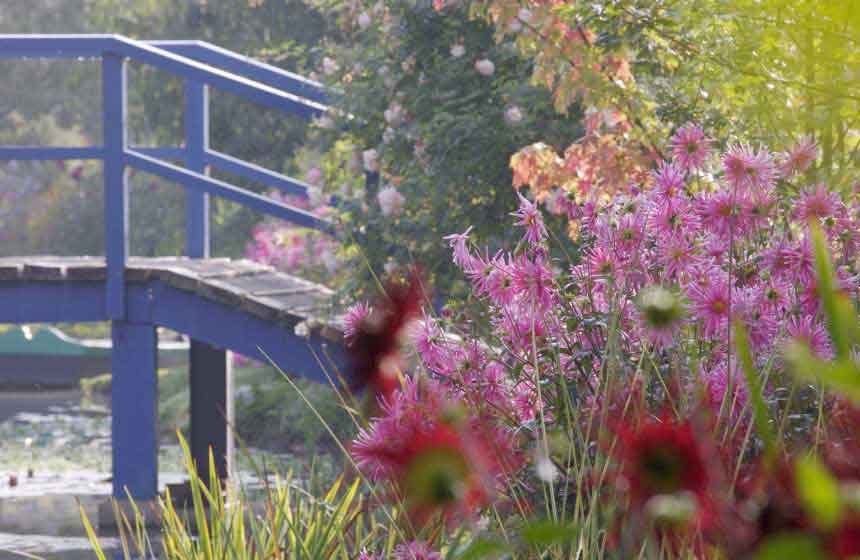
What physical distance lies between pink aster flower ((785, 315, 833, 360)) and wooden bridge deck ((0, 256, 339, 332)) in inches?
163

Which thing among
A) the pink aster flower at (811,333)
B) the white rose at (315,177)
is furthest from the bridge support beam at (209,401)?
the pink aster flower at (811,333)

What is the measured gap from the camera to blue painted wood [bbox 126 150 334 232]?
24.5 feet

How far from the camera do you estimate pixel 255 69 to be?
8602mm

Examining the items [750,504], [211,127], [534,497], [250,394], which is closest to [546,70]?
[534,497]

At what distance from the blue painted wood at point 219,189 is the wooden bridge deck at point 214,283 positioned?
36 centimetres

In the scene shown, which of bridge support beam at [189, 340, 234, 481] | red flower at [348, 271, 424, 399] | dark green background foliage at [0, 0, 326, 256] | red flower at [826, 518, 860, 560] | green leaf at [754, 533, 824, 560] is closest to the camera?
green leaf at [754, 533, 824, 560]

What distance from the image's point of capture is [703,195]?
10.6 feet

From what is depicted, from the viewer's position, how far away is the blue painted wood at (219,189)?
24.5ft

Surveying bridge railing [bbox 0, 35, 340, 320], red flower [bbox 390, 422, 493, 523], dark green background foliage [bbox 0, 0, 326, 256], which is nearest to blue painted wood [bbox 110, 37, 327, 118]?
bridge railing [bbox 0, 35, 340, 320]

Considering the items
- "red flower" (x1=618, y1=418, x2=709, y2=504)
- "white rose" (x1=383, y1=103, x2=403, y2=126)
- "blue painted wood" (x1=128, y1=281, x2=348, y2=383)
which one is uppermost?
"white rose" (x1=383, y1=103, x2=403, y2=126)

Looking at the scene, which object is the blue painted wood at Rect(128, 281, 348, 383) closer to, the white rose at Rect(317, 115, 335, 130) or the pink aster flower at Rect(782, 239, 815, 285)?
the white rose at Rect(317, 115, 335, 130)

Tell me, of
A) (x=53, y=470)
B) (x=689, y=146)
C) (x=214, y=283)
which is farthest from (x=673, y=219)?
(x=53, y=470)

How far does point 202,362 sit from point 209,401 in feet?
0.74

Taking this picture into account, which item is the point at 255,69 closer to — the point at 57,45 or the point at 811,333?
the point at 57,45
